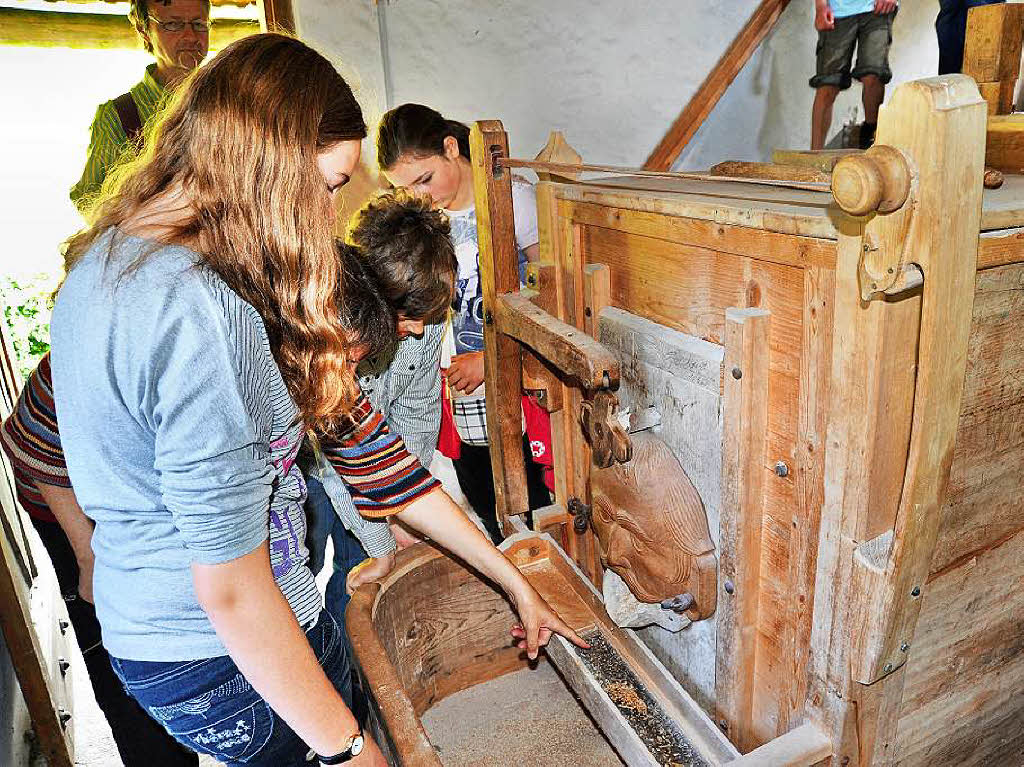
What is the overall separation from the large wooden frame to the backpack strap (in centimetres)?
142

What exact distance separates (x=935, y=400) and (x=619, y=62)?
116 inches

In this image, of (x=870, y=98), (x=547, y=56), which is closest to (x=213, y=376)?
(x=547, y=56)

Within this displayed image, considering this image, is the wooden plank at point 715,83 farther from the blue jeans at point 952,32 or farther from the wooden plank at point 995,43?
the wooden plank at point 995,43

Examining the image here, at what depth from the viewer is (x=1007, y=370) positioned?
95cm

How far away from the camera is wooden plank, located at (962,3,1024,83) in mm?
1323

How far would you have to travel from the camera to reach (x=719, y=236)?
3.44ft

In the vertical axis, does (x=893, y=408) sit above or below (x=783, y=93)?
below

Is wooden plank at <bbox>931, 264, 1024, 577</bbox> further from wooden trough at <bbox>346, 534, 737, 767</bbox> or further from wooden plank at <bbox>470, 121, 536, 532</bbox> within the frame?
wooden plank at <bbox>470, 121, 536, 532</bbox>

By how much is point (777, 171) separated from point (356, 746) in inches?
43.5

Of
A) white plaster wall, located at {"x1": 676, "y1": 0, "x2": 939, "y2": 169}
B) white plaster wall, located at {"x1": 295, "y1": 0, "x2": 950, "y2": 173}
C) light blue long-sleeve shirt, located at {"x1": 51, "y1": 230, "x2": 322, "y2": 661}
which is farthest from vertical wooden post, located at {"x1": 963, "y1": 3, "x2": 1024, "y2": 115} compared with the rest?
white plaster wall, located at {"x1": 676, "y1": 0, "x2": 939, "y2": 169}

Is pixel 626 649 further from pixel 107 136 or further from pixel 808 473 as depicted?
pixel 107 136

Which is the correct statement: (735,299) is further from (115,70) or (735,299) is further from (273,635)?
(115,70)

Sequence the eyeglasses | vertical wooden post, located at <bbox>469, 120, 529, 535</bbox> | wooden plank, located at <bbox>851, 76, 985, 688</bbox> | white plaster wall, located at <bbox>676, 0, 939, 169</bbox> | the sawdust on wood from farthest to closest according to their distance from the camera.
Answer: white plaster wall, located at <bbox>676, 0, 939, 169</bbox>, the eyeglasses, the sawdust on wood, vertical wooden post, located at <bbox>469, 120, 529, 535</bbox>, wooden plank, located at <bbox>851, 76, 985, 688</bbox>

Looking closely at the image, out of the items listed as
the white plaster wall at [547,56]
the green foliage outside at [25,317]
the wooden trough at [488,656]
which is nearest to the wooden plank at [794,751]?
the wooden trough at [488,656]
